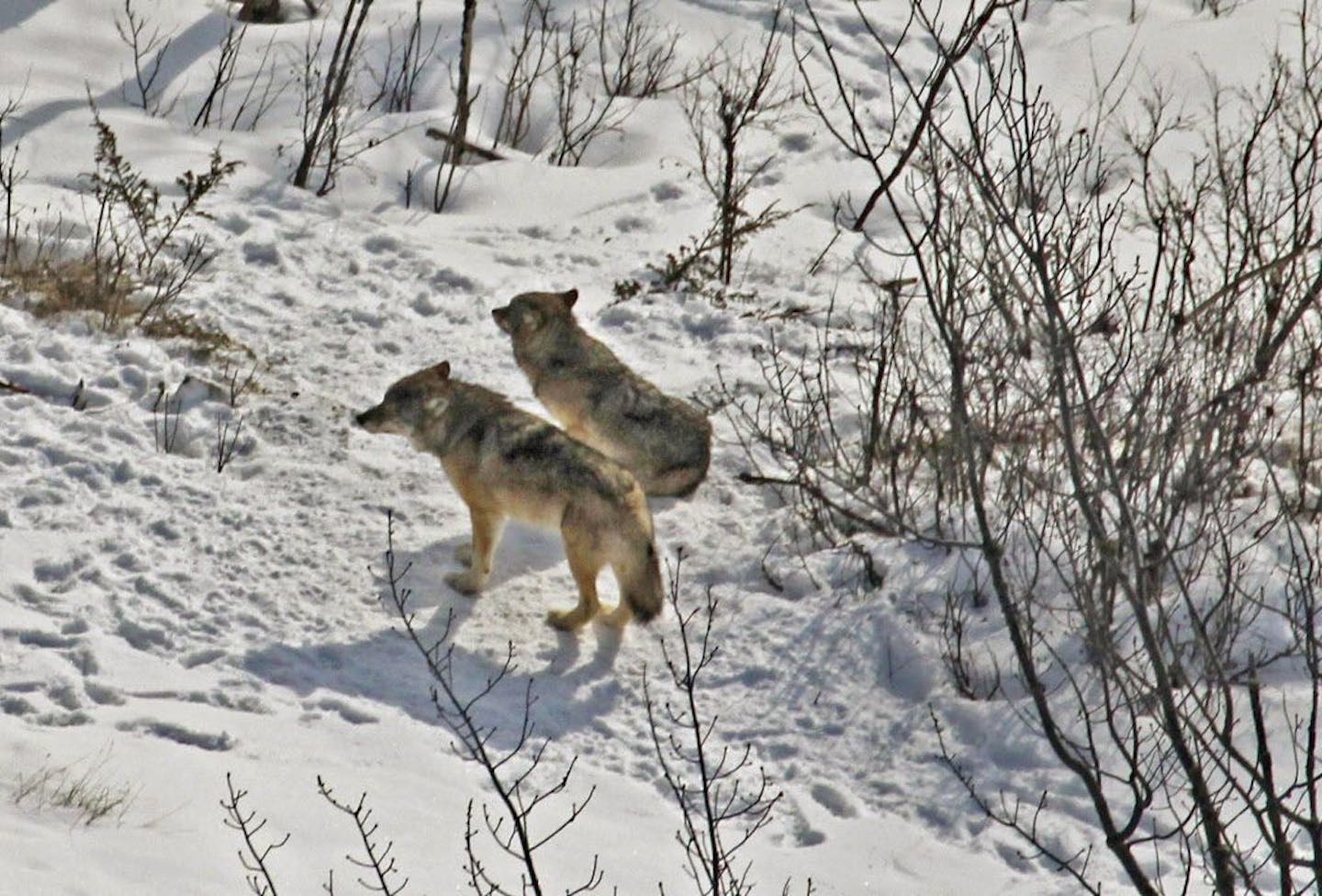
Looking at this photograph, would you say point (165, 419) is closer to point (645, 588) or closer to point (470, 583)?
point (470, 583)

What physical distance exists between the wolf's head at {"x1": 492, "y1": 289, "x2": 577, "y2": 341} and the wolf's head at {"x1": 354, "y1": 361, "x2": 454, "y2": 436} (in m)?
1.51

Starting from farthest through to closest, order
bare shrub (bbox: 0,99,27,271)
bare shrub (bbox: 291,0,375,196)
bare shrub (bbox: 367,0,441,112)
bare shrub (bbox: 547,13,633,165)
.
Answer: bare shrub (bbox: 367,0,441,112)
bare shrub (bbox: 547,13,633,165)
bare shrub (bbox: 291,0,375,196)
bare shrub (bbox: 0,99,27,271)

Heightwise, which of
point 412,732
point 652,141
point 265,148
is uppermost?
point 652,141

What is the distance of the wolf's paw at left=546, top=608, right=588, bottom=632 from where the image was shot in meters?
8.42

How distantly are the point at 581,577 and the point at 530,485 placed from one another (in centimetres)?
49

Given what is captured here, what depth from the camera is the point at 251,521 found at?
9.09 m

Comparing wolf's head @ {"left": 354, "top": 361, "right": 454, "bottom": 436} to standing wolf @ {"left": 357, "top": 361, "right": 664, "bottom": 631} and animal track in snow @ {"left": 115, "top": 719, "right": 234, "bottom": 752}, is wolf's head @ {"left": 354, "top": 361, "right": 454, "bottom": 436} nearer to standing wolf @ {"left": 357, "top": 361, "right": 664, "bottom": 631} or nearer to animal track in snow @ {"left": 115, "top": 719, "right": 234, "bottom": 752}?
standing wolf @ {"left": 357, "top": 361, "right": 664, "bottom": 631}

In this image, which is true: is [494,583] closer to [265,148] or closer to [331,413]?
[331,413]

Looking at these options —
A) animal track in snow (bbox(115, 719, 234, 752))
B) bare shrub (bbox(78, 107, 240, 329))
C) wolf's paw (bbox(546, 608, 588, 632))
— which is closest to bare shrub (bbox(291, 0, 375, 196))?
bare shrub (bbox(78, 107, 240, 329))

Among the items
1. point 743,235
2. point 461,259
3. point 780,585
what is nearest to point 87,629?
point 780,585

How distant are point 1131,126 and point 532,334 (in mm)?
8508

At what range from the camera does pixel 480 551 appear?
868cm

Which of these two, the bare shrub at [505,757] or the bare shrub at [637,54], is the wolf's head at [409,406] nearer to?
the bare shrub at [505,757]

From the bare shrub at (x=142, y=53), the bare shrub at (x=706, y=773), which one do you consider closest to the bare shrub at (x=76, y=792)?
the bare shrub at (x=706, y=773)
